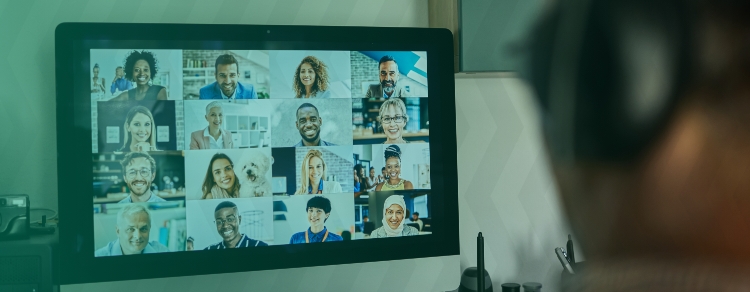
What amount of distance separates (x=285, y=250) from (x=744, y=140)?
76 centimetres

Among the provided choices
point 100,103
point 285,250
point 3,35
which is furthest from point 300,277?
point 3,35

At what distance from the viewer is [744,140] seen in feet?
0.38

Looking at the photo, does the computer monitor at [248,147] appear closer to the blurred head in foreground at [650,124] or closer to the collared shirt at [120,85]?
the collared shirt at [120,85]

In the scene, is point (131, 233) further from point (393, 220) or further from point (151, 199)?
point (393, 220)

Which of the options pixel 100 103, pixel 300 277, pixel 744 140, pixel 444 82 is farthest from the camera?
pixel 300 277

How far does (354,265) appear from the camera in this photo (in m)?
1.09

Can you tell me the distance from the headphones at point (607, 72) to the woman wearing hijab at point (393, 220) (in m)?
0.74

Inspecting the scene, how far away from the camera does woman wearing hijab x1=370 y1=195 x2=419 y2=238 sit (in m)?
0.87

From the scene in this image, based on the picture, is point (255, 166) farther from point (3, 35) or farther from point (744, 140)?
point (744, 140)

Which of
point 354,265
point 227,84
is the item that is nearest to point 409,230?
point 354,265

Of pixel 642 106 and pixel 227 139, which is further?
pixel 227 139

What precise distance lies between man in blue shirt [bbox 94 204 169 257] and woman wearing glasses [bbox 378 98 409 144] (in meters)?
0.37

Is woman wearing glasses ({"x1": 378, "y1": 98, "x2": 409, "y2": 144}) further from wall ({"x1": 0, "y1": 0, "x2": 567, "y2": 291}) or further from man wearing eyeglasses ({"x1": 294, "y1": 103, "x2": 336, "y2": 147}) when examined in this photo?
wall ({"x1": 0, "y1": 0, "x2": 567, "y2": 291})

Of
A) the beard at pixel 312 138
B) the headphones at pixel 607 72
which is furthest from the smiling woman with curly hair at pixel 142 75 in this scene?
the headphones at pixel 607 72
